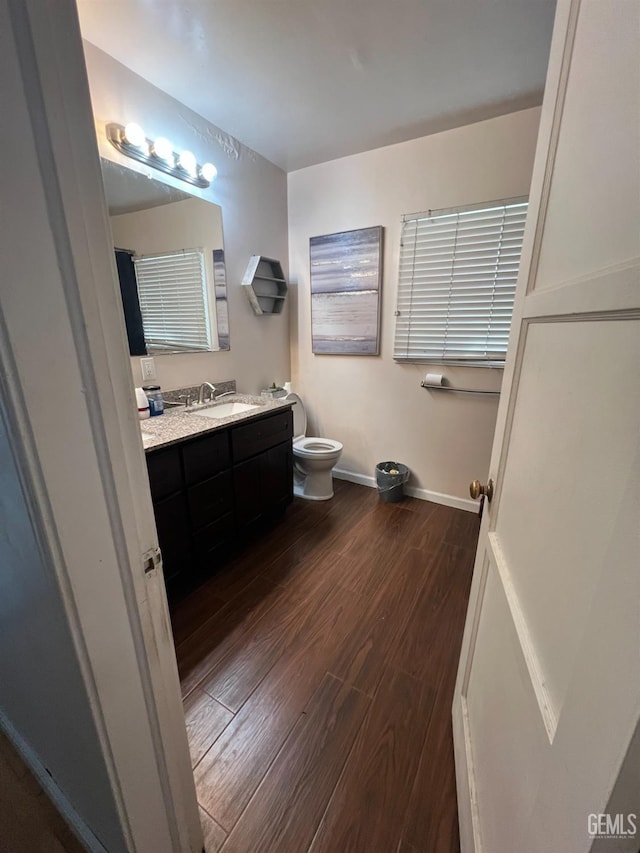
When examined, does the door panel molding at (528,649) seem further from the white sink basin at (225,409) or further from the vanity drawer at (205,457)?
the white sink basin at (225,409)

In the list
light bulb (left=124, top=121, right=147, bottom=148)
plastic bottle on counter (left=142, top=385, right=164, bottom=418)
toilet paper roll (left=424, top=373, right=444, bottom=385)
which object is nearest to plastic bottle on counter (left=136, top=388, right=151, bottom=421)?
plastic bottle on counter (left=142, top=385, right=164, bottom=418)

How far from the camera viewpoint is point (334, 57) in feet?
5.05

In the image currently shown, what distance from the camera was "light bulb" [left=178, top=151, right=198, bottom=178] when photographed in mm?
1862

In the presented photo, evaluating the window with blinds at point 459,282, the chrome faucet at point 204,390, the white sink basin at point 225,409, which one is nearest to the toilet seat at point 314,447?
the white sink basin at point 225,409

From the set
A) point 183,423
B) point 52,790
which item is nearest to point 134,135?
point 183,423

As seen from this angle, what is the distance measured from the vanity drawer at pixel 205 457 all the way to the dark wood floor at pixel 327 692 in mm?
618

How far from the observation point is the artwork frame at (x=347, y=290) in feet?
8.11

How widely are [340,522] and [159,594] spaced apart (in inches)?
72.2

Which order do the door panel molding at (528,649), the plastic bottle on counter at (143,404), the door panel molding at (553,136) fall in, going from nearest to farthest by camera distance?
the door panel molding at (528,649) → the door panel molding at (553,136) → the plastic bottle on counter at (143,404)

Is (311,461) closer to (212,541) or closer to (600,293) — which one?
(212,541)

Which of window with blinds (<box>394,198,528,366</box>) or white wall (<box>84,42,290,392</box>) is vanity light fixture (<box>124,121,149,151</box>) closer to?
white wall (<box>84,42,290,392</box>)

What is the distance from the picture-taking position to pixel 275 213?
2592 mm

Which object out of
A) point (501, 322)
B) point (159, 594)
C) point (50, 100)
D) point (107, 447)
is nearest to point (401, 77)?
point (501, 322)

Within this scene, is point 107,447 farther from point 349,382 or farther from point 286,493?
point 349,382
